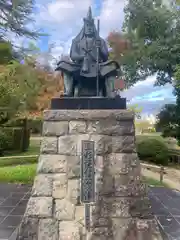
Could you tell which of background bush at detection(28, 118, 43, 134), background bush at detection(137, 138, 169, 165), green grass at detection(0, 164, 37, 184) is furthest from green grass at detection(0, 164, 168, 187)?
background bush at detection(28, 118, 43, 134)

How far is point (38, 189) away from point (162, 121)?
952 cm

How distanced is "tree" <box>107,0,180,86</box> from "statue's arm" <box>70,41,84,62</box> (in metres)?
6.83

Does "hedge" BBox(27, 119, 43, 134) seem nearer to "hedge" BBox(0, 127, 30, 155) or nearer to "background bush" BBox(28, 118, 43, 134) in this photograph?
"background bush" BBox(28, 118, 43, 134)

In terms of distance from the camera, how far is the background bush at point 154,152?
32.8 ft

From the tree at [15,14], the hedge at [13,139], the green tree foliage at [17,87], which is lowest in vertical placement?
the hedge at [13,139]

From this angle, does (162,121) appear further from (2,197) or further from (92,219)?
(92,219)

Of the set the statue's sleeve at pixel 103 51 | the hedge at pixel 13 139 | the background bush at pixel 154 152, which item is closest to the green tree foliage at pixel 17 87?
the hedge at pixel 13 139

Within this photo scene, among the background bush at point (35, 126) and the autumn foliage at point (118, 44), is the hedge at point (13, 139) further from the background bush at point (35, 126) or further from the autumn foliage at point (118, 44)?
the autumn foliage at point (118, 44)

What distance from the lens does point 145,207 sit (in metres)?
2.93

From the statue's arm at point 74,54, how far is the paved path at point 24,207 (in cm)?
238

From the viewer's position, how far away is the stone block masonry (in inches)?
111

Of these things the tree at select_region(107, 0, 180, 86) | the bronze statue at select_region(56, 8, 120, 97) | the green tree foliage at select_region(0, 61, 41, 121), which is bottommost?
the bronze statue at select_region(56, 8, 120, 97)

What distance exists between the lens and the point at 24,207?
166 inches

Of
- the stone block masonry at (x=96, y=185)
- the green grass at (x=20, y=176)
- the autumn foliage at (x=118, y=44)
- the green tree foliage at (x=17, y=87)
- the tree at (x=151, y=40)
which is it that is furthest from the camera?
the autumn foliage at (x=118, y=44)
